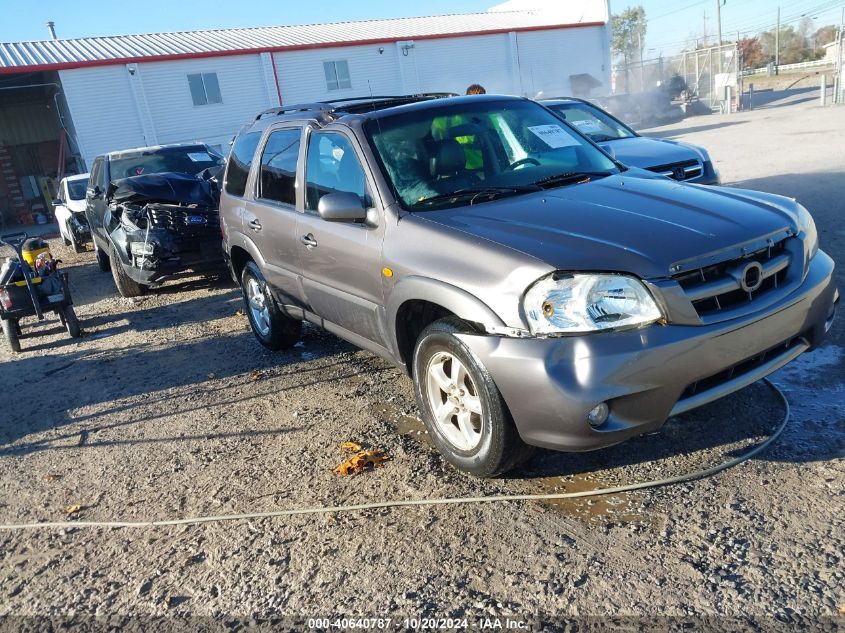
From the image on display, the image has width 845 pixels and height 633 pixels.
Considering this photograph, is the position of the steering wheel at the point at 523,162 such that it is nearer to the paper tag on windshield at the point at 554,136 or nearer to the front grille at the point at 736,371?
the paper tag on windshield at the point at 554,136

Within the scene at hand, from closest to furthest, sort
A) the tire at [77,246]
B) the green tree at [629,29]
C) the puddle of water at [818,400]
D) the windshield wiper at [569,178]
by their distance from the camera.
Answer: the puddle of water at [818,400] → the windshield wiper at [569,178] → the tire at [77,246] → the green tree at [629,29]

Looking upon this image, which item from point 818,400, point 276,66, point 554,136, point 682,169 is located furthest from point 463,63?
point 818,400

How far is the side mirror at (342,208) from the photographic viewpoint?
378 cm

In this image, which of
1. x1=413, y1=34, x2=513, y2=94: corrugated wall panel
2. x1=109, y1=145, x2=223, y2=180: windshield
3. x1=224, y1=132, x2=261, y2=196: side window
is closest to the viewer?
x1=224, y1=132, x2=261, y2=196: side window

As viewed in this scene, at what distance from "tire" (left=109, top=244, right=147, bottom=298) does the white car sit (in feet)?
16.4

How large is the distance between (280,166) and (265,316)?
141cm

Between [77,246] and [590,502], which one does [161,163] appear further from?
[590,502]

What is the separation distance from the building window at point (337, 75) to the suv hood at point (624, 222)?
30088mm

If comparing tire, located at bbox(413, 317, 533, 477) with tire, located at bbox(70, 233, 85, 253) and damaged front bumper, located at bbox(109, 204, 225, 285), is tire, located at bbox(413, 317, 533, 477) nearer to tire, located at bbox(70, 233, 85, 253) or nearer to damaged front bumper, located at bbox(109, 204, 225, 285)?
damaged front bumper, located at bbox(109, 204, 225, 285)

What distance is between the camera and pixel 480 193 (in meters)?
3.80

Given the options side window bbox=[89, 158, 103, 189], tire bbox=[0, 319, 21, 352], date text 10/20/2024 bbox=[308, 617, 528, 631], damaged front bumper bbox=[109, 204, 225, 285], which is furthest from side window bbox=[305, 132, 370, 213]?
side window bbox=[89, 158, 103, 189]

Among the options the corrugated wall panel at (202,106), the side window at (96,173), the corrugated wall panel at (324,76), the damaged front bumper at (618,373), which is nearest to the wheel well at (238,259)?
the damaged front bumper at (618,373)

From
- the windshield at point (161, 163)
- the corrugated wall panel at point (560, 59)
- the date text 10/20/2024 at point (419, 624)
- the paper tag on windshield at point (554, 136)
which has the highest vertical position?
the corrugated wall panel at point (560, 59)

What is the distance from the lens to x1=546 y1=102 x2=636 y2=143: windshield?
341 inches
